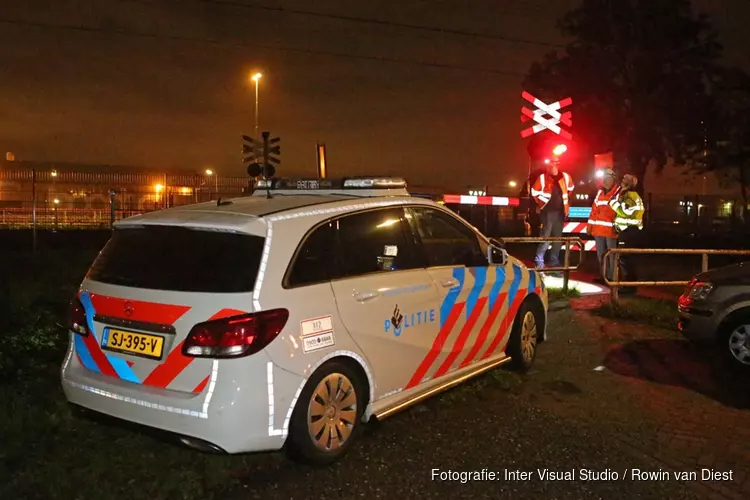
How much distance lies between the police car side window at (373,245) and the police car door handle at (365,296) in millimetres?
143

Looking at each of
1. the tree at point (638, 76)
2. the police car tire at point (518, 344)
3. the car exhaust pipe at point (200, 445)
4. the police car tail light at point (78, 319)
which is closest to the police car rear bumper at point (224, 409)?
the car exhaust pipe at point (200, 445)

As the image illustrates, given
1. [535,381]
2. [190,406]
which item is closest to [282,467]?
[190,406]

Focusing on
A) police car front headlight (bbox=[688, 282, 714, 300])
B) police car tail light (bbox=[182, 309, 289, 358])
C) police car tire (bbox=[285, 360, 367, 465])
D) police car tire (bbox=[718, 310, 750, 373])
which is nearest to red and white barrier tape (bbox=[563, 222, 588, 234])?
police car front headlight (bbox=[688, 282, 714, 300])

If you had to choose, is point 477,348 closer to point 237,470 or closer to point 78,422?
point 237,470

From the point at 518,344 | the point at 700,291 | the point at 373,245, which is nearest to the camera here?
the point at 373,245

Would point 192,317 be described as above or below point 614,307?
above

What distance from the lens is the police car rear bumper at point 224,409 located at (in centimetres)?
375

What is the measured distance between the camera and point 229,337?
3.77m

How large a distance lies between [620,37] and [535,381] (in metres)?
35.3

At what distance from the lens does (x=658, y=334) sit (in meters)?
8.41

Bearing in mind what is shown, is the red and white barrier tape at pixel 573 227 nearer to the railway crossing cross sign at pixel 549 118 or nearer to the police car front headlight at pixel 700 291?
the railway crossing cross sign at pixel 549 118

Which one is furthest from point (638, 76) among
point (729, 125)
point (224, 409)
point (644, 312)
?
point (224, 409)

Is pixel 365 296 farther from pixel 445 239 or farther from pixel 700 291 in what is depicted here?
pixel 700 291

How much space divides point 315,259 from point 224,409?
109cm
